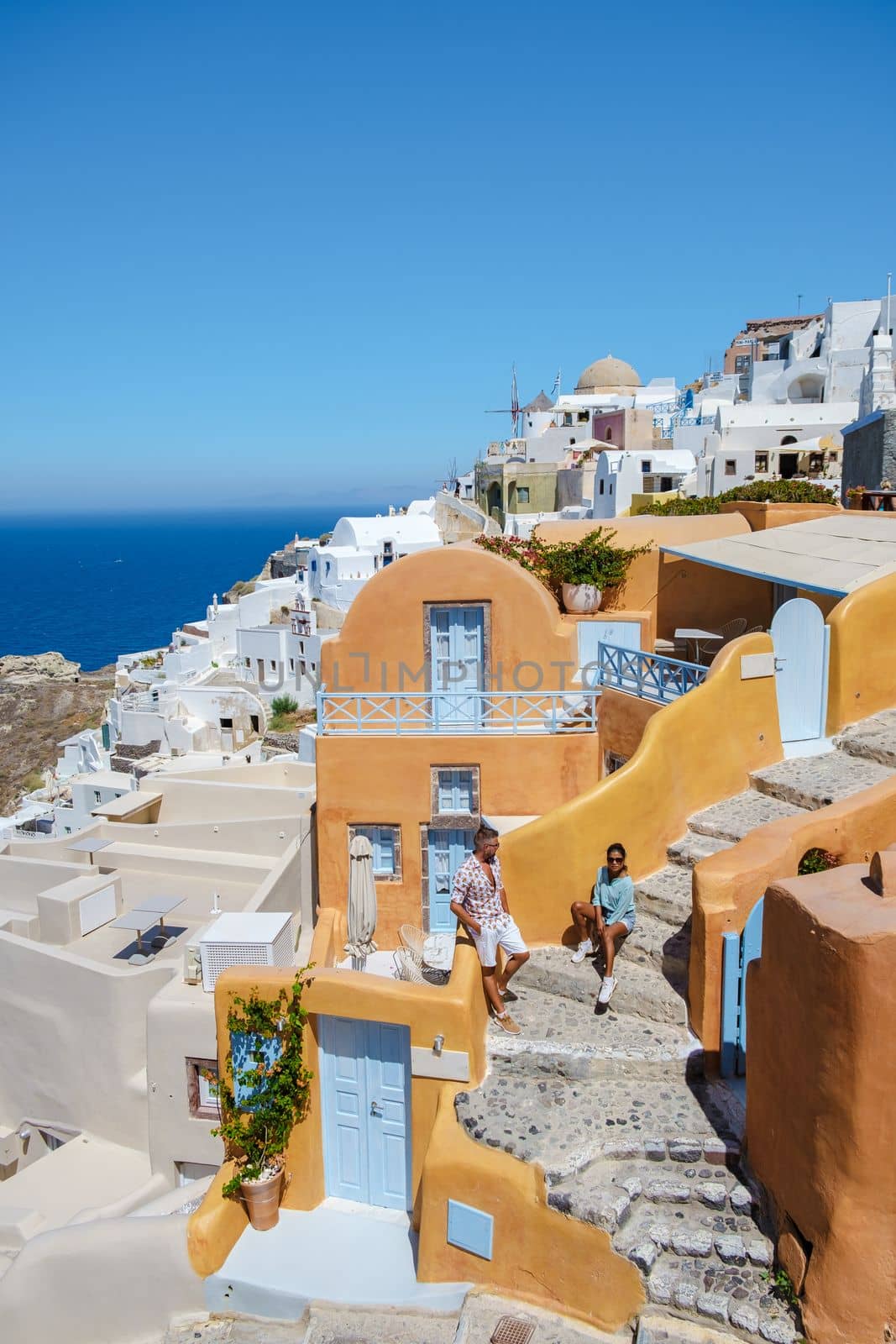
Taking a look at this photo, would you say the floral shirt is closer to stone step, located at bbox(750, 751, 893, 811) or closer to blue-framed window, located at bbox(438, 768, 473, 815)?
stone step, located at bbox(750, 751, 893, 811)

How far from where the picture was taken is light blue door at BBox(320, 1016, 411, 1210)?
7.89 m

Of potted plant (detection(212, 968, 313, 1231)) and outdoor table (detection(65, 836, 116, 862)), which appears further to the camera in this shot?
outdoor table (detection(65, 836, 116, 862))

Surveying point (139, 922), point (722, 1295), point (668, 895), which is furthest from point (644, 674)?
point (139, 922)

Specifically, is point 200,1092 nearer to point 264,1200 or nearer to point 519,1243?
point 264,1200

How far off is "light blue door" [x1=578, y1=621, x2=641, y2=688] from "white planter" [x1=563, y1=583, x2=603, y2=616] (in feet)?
3.03

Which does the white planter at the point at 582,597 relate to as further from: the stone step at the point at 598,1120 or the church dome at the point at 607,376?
the church dome at the point at 607,376

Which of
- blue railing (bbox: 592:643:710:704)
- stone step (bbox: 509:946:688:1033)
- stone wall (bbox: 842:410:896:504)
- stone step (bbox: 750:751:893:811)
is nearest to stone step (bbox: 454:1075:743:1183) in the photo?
stone step (bbox: 509:946:688:1033)

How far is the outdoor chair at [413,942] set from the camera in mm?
11633

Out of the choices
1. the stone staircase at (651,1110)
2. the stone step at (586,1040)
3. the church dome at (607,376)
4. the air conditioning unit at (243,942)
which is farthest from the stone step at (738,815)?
the church dome at (607,376)

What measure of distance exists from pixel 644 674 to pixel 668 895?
181 inches

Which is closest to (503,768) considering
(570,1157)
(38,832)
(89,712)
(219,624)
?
(570,1157)

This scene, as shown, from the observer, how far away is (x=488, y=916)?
27.5ft

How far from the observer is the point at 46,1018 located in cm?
1430

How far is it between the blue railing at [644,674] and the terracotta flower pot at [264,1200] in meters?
7.03
